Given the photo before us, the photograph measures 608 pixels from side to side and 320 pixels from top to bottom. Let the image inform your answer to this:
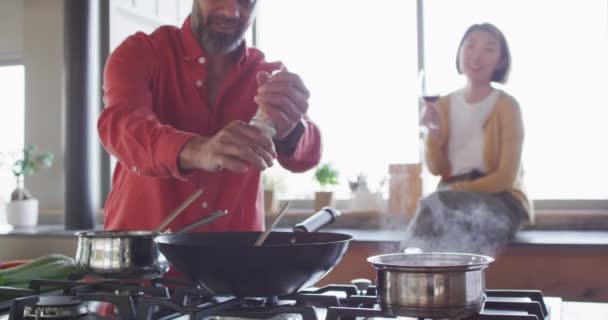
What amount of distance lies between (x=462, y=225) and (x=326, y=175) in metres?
1.05

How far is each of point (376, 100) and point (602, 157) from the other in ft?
3.73

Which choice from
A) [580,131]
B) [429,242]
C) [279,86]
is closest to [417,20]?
[580,131]

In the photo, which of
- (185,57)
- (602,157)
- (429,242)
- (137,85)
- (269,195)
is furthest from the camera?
(269,195)

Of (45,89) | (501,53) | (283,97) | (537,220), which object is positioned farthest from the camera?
(45,89)

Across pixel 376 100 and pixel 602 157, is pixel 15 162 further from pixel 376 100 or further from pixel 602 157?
pixel 602 157

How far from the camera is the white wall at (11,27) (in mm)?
3826

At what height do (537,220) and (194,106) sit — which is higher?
(194,106)

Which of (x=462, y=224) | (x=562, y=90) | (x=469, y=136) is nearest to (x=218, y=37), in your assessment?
(x=462, y=224)

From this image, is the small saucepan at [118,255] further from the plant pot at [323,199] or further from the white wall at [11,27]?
the white wall at [11,27]

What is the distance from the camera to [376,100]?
133 inches

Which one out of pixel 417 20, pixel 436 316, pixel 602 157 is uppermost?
pixel 417 20

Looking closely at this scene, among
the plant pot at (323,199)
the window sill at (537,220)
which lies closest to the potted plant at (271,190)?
the window sill at (537,220)

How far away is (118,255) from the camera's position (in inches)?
35.6

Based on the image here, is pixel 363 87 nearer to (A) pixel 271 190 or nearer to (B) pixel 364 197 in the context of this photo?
(B) pixel 364 197
